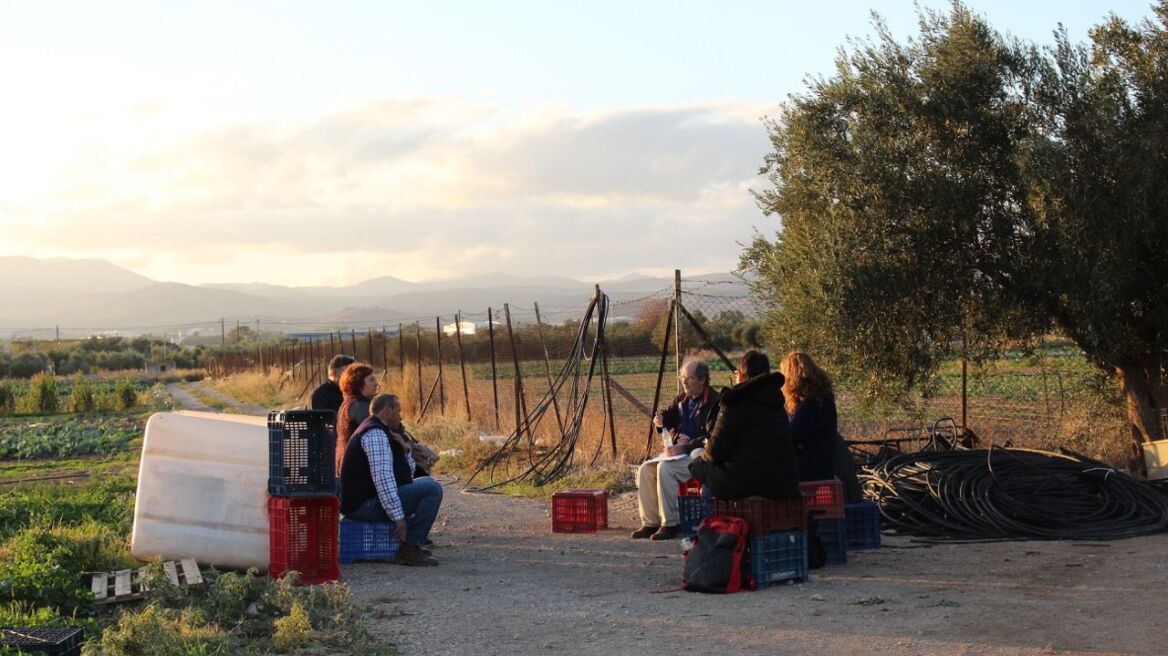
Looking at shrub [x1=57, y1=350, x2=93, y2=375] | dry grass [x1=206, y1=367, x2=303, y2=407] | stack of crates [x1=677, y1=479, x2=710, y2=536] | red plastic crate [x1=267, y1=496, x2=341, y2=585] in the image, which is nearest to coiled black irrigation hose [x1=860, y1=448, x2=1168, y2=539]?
stack of crates [x1=677, y1=479, x2=710, y2=536]

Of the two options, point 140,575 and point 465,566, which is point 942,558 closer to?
point 465,566

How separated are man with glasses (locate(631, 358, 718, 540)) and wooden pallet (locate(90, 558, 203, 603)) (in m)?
3.92

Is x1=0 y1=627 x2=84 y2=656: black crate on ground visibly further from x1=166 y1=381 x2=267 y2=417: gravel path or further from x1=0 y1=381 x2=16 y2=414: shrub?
x1=0 y1=381 x2=16 y2=414: shrub

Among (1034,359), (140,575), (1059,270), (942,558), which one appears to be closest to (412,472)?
(140,575)

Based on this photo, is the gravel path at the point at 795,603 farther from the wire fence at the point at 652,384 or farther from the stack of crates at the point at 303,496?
the wire fence at the point at 652,384

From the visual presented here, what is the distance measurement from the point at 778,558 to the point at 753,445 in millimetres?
773

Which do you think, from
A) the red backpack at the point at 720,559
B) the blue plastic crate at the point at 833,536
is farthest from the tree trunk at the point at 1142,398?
the red backpack at the point at 720,559

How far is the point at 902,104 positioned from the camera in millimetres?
13016

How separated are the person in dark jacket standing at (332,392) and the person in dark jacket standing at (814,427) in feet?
13.4

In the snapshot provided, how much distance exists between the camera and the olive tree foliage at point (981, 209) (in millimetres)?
11664

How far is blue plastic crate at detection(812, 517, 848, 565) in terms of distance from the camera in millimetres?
8898

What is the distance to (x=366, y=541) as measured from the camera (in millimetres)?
9555

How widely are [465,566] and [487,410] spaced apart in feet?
43.7

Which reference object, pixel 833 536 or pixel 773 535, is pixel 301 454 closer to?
pixel 773 535
